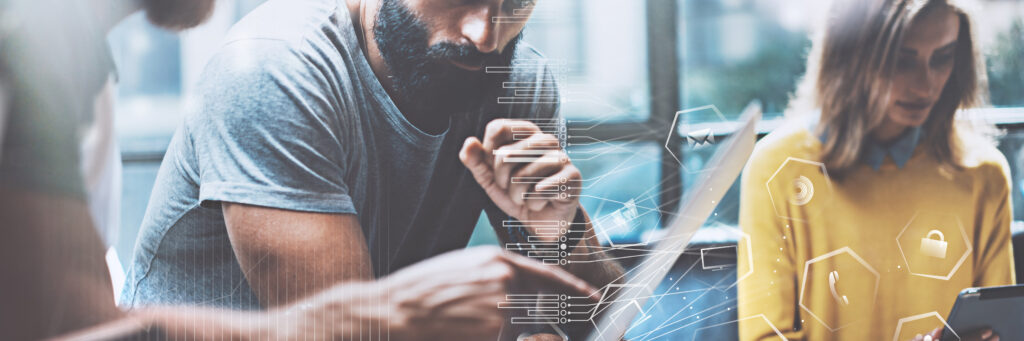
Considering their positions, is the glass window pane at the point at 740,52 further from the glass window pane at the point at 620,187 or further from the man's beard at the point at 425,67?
the man's beard at the point at 425,67

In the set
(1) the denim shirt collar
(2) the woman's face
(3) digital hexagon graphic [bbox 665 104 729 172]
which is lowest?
(1) the denim shirt collar

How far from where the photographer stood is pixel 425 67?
1313 mm

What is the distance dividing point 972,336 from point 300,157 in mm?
1479

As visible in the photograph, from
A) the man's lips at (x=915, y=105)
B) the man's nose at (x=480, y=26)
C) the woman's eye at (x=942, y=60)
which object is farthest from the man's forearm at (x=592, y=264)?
the woman's eye at (x=942, y=60)

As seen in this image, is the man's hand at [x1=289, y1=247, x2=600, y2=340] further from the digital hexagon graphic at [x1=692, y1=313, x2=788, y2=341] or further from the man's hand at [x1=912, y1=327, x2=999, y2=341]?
the man's hand at [x1=912, y1=327, x2=999, y2=341]

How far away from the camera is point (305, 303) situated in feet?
4.23

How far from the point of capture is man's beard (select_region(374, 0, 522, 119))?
1307mm

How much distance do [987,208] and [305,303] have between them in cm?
149

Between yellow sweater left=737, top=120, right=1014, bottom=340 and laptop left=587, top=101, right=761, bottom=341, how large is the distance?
5 centimetres

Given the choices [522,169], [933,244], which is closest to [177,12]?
[522,169]

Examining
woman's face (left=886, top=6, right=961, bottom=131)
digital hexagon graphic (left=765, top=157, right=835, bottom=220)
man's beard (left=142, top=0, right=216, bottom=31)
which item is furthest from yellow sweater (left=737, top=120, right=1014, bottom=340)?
man's beard (left=142, top=0, right=216, bottom=31)

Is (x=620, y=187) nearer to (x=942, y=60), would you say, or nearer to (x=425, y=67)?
(x=425, y=67)

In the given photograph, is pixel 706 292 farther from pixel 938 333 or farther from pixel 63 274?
pixel 63 274

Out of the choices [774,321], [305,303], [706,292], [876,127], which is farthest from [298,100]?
[876,127]
